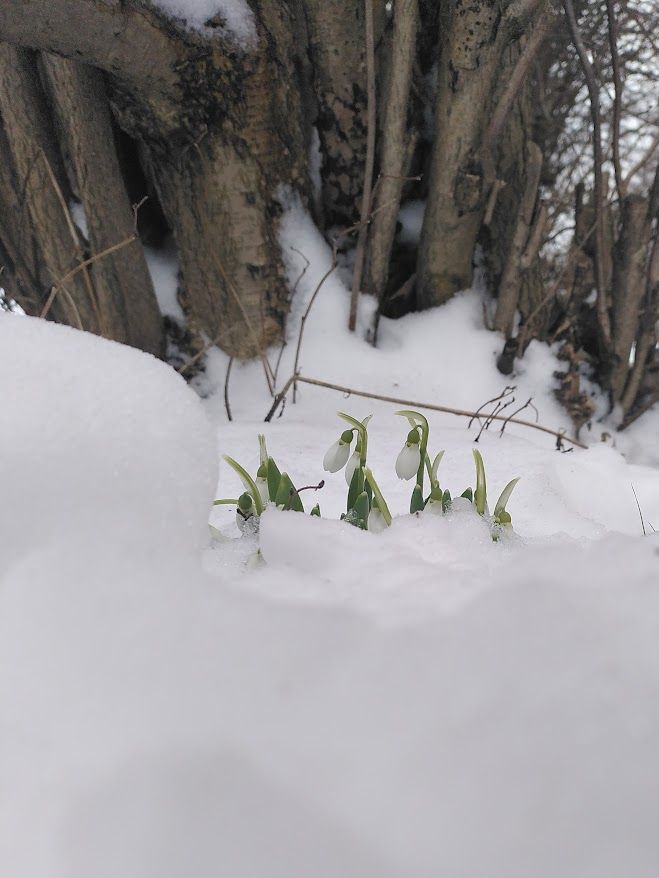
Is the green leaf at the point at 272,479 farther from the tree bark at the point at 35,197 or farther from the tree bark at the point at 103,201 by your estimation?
the tree bark at the point at 103,201

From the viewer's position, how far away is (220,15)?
1.64 m

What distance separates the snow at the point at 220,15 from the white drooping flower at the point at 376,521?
1.46 metres

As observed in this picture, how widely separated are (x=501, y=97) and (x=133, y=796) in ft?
6.56

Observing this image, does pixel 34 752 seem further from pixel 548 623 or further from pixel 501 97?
pixel 501 97

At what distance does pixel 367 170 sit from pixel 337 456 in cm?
132

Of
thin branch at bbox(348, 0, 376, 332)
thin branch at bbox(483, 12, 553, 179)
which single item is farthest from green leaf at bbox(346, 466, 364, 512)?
thin branch at bbox(483, 12, 553, 179)

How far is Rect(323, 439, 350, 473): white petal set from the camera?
34.5 inches

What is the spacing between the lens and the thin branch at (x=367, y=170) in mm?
1745

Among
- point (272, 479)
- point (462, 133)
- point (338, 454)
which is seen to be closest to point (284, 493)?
point (272, 479)

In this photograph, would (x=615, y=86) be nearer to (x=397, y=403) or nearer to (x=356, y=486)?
(x=397, y=403)

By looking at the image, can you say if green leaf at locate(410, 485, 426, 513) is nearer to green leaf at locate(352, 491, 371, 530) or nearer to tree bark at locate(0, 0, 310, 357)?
green leaf at locate(352, 491, 371, 530)

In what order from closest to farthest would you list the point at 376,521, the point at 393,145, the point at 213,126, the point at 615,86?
the point at 376,521 → the point at 213,126 → the point at 393,145 → the point at 615,86

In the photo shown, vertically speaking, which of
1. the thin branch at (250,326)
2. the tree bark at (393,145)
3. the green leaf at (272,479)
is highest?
the tree bark at (393,145)

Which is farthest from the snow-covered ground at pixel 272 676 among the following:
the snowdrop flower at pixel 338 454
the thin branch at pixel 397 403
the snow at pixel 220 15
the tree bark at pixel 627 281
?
the tree bark at pixel 627 281
